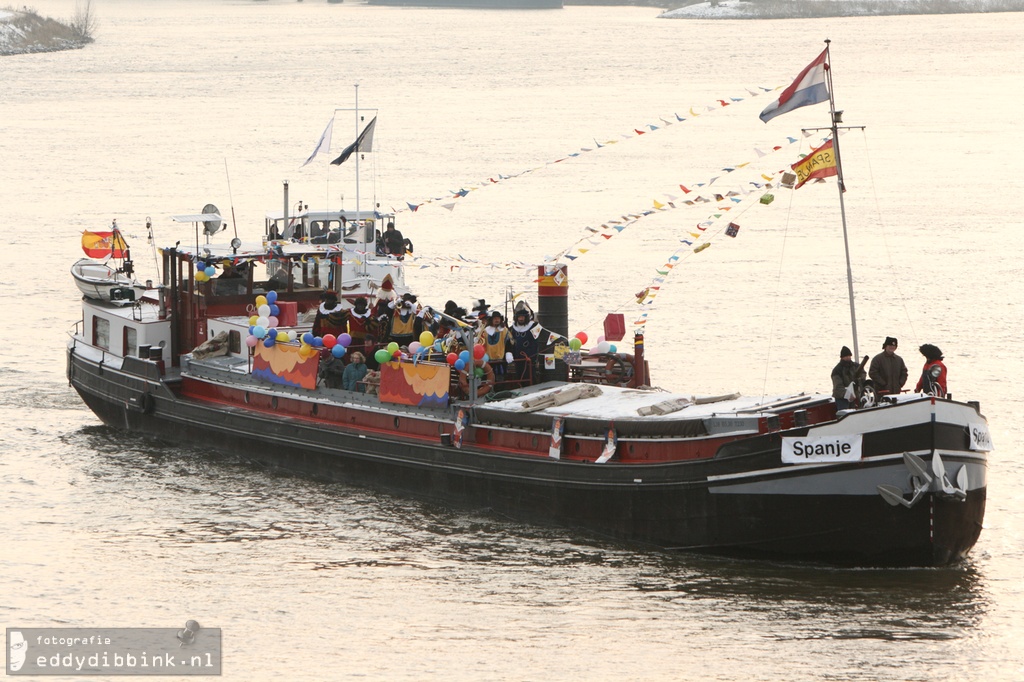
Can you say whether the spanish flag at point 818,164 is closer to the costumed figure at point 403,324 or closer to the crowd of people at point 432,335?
the crowd of people at point 432,335

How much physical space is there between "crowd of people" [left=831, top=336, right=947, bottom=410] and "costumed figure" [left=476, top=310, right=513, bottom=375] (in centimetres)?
543

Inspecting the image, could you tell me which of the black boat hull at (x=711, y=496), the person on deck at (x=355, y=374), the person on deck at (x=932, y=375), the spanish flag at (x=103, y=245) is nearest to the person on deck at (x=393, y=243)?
the spanish flag at (x=103, y=245)

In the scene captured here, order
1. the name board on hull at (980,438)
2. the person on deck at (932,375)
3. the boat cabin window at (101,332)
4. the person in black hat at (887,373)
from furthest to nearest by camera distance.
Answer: the boat cabin window at (101,332)
the person in black hat at (887,373)
the person on deck at (932,375)
the name board on hull at (980,438)

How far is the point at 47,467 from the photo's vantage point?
29.1m

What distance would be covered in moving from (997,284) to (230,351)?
25.5 m

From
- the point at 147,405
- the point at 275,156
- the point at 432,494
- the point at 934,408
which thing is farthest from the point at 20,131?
the point at 934,408

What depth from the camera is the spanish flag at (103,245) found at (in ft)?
115

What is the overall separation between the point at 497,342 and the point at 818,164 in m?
5.72

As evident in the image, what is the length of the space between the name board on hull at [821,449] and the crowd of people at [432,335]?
213 inches

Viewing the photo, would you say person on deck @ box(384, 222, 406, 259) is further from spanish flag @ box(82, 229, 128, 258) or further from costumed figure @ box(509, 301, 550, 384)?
costumed figure @ box(509, 301, 550, 384)

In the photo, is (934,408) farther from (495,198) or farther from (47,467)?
(495,198)

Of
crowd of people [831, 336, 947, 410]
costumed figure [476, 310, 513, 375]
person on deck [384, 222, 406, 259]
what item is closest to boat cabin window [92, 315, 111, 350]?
person on deck [384, 222, 406, 259]

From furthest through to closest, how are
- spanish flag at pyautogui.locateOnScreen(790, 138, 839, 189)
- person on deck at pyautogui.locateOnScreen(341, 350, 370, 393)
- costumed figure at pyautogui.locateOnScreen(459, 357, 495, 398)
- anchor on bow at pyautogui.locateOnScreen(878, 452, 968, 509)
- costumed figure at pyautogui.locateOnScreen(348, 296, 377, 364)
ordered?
1. costumed figure at pyautogui.locateOnScreen(348, 296, 377, 364)
2. person on deck at pyautogui.locateOnScreen(341, 350, 370, 393)
3. costumed figure at pyautogui.locateOnScreen(459, 357, 495, 398)
4. spanish flag at pyautogui.locateOnScreen(790, 138, 839, 189)
5. anchor on bow at pyautogui.locateOnScreen(878, 452, 968, 509)

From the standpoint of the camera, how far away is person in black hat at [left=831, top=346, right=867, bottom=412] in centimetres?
2169
